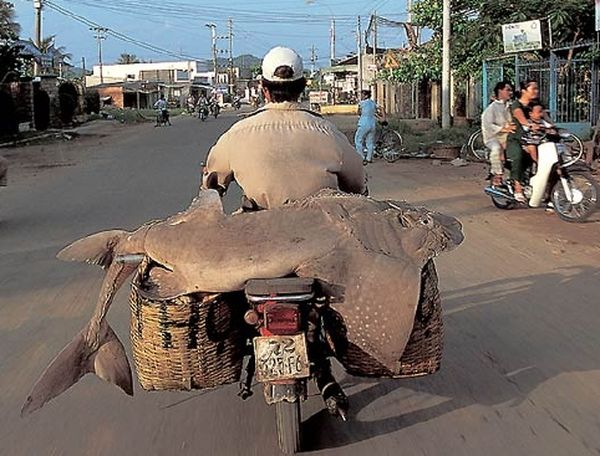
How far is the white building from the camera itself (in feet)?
435

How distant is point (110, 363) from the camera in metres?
4.23

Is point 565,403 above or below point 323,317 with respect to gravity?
below

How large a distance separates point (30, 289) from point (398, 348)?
4737 mm

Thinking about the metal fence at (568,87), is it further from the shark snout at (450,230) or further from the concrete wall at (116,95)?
the concrete wall at (116,95)

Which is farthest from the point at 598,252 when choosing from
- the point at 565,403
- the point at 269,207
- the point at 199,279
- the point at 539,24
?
the point at 539,24

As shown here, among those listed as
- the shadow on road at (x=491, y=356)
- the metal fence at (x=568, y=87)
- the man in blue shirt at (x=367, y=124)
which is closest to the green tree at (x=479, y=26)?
the metal fence at (x=568, y=87)

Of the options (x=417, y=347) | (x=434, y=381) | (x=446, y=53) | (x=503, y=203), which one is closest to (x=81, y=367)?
(x=417, y=347)

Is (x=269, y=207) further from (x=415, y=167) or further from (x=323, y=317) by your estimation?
(x=415, y=167)

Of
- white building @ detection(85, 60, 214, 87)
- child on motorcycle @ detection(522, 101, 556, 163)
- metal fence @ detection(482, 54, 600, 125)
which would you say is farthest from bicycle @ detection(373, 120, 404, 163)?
white building @ detection(85, 60, 214, 87)

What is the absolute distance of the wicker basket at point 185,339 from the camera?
3.92 m

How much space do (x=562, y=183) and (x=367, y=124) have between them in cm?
981

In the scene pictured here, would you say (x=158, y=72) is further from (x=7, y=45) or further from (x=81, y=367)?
(x=81, y=367)

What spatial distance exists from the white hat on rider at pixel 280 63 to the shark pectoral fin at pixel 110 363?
5.32ft

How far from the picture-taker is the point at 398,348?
3.99m
